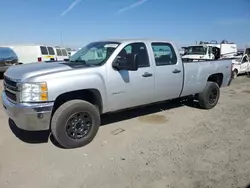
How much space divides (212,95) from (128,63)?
11.4 ft

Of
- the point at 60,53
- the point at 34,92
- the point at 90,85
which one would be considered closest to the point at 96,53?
the point at 90,85

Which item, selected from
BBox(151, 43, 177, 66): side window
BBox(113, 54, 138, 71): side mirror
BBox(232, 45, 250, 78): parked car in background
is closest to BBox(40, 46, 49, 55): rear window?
BBox(232, 45, 250, 78): parked car in background

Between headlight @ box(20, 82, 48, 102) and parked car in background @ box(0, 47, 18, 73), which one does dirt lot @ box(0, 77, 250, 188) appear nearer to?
headlight @ box(20, 82, 48, 102)

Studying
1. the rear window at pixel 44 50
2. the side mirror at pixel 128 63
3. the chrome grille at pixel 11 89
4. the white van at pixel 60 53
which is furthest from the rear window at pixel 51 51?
the side mirror at pixel 128 63

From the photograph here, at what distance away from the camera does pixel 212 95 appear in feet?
22.9

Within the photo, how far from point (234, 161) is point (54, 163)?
2.77 meters

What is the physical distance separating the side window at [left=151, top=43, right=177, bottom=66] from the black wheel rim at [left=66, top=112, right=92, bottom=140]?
2008 millimetres

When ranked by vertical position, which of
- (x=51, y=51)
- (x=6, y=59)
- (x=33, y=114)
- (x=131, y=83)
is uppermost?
(x=51, y=51)

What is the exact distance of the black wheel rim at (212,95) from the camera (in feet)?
22.5

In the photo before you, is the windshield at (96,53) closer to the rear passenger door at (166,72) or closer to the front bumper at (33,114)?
the rear passenger door at (166,72)

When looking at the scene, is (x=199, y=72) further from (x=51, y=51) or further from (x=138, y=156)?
(x=51, y=51)

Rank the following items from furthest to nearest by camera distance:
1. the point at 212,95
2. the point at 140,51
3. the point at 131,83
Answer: the point at 212,95 < the point at 140,51 < the point at 131,83

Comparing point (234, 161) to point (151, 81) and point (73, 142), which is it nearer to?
point (151, 81)

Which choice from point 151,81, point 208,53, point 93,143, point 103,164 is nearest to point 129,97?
point 151,81
